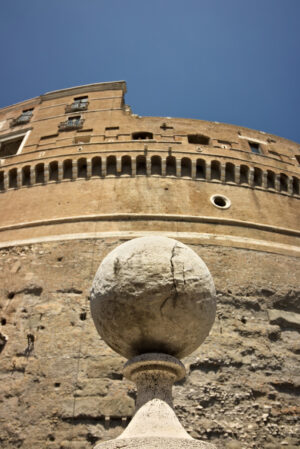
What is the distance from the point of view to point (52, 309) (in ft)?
28.1

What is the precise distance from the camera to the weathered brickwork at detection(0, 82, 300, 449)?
710cm

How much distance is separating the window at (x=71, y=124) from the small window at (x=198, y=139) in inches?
150

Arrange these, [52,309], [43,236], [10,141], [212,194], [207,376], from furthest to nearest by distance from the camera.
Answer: [10,141] < [212,194] < [43,236] < [52,309] < [207,376]

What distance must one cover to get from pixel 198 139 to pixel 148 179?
3.16m

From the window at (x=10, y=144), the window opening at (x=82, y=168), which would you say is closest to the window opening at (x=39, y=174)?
the window opening at (x=82, y=168)

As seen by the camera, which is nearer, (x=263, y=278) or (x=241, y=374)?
(x=241, y=374)

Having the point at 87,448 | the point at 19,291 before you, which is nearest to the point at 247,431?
the point at 87,448

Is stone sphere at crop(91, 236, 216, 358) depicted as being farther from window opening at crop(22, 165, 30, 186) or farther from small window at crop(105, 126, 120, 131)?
small window at crop(105, 126, 120, 131)

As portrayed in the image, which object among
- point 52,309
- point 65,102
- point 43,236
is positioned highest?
point 65,102

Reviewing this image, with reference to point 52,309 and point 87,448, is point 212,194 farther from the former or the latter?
point 87,448

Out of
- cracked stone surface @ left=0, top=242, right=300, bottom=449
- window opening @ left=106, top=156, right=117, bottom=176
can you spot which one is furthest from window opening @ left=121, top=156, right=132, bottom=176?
cracked stone surface @ left=0, top=242, right=300, bottom=449

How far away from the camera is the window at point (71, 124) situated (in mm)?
13766

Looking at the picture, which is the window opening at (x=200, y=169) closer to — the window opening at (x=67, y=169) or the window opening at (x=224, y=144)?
the window opening at (x=224, y=144)

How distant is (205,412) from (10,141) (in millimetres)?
12147
